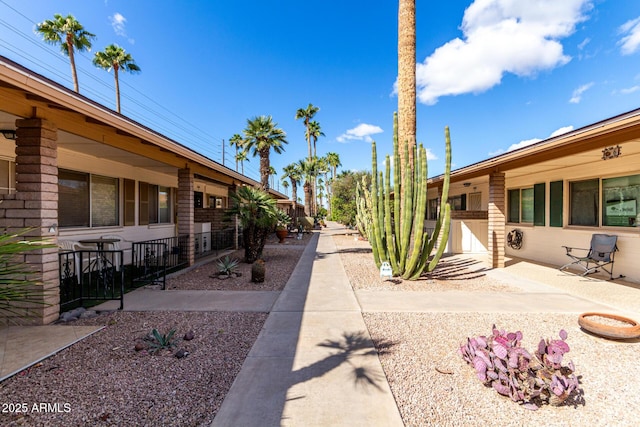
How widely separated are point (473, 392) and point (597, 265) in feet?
26.1

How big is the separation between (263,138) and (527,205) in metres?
16.3

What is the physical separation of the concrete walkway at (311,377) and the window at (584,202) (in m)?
8.29

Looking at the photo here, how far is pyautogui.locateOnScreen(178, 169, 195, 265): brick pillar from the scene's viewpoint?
9.42m

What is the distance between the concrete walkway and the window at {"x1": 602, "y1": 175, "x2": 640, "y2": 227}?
7888 millimetres

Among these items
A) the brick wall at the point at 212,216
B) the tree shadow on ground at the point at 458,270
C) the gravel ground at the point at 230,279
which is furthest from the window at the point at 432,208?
the brick wall at the point at 212,216

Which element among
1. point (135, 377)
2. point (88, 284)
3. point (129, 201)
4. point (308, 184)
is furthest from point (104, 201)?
point (308, 184)

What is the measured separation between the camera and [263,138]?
21.4 meters

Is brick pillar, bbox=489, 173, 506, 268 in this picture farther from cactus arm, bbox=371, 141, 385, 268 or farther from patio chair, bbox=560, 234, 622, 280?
cactus arm, bbox=371, 141, 385, 268

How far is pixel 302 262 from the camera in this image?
418 inches

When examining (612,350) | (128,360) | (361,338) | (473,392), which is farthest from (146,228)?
(612,350)

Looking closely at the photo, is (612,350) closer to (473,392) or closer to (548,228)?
(473,392)

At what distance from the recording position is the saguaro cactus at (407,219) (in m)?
7.53

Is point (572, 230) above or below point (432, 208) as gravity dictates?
below

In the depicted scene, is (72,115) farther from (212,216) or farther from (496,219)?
(496,219)
